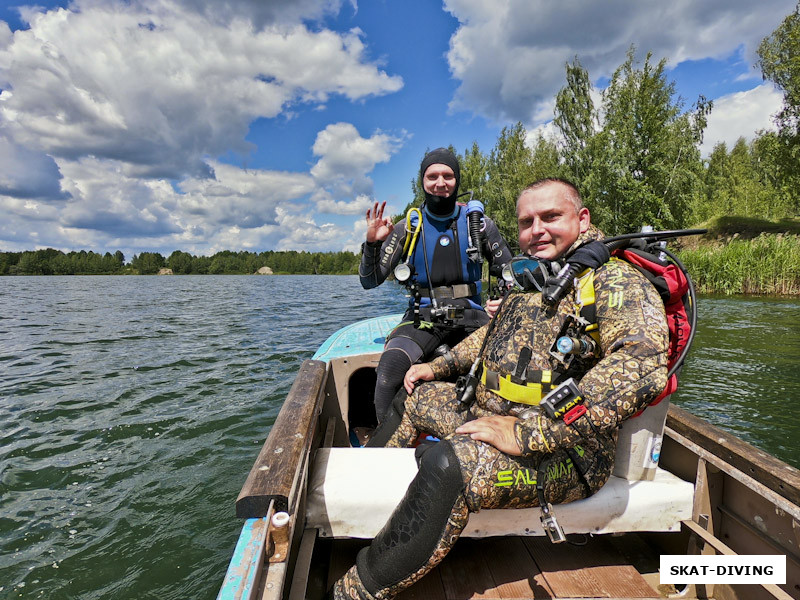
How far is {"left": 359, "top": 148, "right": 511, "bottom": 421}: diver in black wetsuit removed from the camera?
394 centimetres

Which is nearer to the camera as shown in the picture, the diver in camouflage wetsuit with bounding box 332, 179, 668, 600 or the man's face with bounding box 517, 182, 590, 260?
the diver in camouflage wetsuit with bounding box 332, 179, 668, 600

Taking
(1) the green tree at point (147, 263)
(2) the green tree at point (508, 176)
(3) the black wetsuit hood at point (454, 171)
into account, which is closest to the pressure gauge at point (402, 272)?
(3) the black wetsuit hood at point (454, 171)

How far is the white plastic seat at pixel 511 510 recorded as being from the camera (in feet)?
7.22

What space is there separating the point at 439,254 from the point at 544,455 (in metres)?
2.47

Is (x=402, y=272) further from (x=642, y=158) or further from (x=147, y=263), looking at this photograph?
(x=147, y=263)

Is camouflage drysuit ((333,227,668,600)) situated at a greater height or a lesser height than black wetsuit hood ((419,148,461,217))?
lesser

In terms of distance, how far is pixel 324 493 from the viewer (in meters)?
2.26

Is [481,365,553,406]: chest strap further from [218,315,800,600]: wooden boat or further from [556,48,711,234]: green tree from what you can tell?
[556,48,711,234]: green tree

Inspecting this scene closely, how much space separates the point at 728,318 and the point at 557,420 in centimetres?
1763

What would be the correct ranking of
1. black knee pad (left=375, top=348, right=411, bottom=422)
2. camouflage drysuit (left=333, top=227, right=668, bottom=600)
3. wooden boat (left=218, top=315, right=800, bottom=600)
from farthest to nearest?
black knee pad (left=375, top=348, right=411, bottom=422) < wooden boat (left=218, top=315, right=800, bottom=600) < camouflage drysuit (left=333, top=227, right=668, bottom=600)

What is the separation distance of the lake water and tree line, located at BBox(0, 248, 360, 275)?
11324cm

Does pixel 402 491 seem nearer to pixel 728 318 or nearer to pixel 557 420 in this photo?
pixel 557 420

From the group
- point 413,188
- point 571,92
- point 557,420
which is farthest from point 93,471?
point 413,188

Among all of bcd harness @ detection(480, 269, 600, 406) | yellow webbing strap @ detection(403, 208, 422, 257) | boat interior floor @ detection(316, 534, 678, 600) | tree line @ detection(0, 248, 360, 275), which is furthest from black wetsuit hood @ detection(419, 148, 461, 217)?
tree line @ detection(0, 248, 360, 275)
